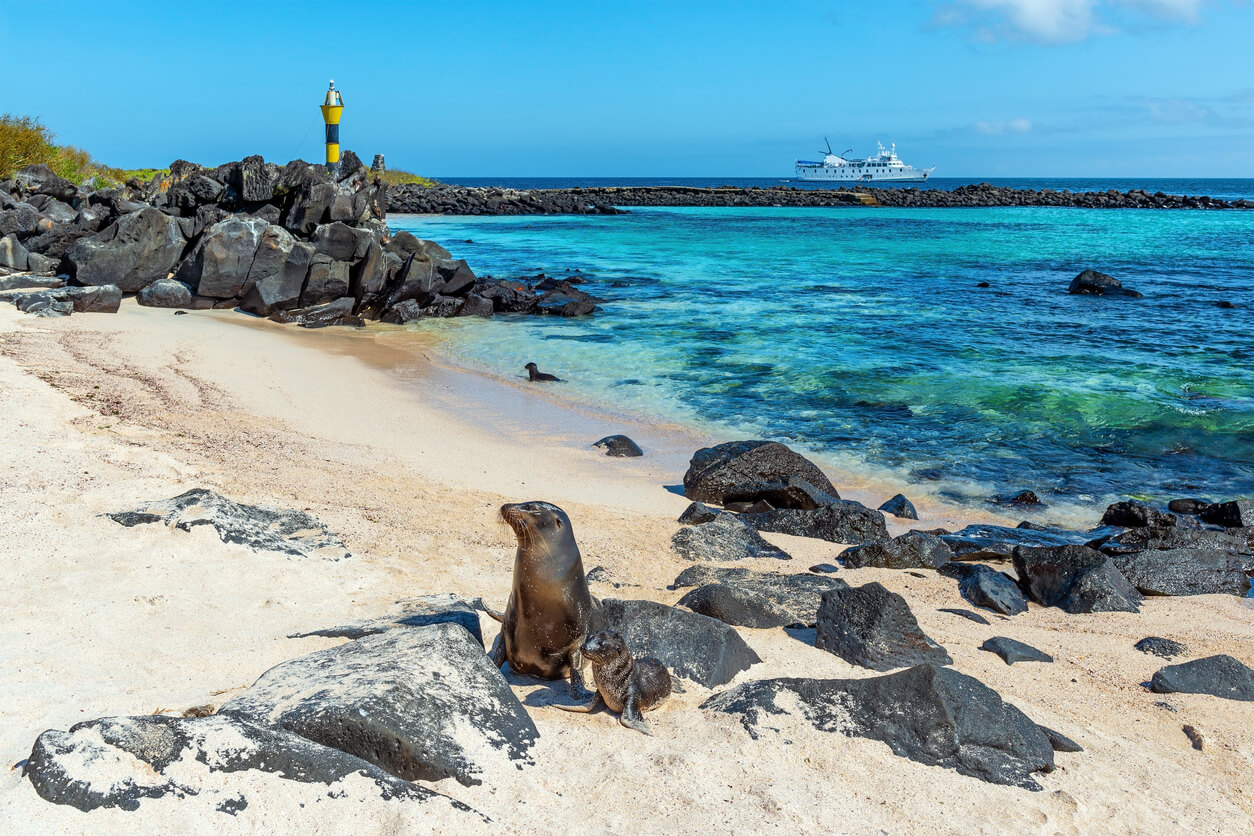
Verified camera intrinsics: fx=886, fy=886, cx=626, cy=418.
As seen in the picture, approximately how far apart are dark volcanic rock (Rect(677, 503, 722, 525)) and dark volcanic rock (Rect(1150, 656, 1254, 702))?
353 cm

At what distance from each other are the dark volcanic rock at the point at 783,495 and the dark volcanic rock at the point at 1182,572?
2469 millimetres

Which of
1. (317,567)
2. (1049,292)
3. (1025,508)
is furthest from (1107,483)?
(1049,292)

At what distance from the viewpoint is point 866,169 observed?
11250 centimetres

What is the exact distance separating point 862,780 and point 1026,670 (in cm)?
196

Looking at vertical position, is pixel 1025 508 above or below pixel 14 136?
below

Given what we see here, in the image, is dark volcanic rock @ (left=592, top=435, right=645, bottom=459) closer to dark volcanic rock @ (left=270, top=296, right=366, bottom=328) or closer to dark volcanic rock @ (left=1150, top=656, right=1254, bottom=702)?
dark volcanic rock @ (left=1150, top=656, right=1254, bottom=702)

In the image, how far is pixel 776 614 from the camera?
18.4 feet

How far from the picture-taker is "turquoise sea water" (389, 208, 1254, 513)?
10945 mm

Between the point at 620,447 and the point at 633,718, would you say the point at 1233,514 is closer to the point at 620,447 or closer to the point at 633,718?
the point at 620,447

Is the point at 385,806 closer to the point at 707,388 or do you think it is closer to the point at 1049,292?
the point at 707,388

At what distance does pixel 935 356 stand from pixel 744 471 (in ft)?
31.3

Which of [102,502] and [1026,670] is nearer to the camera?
[1026,670]

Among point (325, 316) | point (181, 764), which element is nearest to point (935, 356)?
point (325, 316)

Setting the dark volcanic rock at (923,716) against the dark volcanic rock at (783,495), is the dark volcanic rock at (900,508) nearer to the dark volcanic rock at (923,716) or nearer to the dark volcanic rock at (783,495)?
the dark volcanic rock at (783,495)
